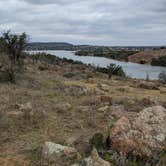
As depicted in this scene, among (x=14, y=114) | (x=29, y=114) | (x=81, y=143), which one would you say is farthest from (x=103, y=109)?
(x=81, y=143)

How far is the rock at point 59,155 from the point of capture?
6.63m

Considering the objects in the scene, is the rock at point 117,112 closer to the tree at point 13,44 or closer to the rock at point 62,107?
the rock at point 62,107

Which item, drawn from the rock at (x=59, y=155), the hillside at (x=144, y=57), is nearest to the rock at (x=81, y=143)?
the rock at (x=59, y=155)

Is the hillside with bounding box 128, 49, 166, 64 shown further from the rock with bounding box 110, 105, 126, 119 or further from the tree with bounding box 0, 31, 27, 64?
the rock with bounding box 110, 105, 126, 119

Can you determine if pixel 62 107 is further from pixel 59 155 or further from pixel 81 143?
pixel 59 155

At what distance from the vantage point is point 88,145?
24.5ft

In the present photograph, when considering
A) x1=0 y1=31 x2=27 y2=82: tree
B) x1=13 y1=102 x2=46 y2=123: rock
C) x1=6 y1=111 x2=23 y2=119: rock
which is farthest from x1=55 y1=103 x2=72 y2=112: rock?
x1=0 y1=31 x2=27 y2=82: tree

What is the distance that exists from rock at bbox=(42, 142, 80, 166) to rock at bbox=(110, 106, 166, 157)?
804 mm

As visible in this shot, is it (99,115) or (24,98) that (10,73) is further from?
(99,115)

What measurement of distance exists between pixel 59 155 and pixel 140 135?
1.55 metres

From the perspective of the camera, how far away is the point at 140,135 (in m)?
7.04

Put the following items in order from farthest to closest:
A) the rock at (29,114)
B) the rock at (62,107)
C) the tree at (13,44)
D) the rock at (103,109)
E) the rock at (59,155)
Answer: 1. the tree at (13,44)
2. the rock at (103,109)
3. the rock at (62,107)
4. the rock at (29,114)
5. the rock at (59,155)

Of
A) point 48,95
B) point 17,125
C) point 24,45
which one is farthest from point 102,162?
point 24,45

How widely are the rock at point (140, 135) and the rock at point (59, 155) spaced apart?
804 mm
